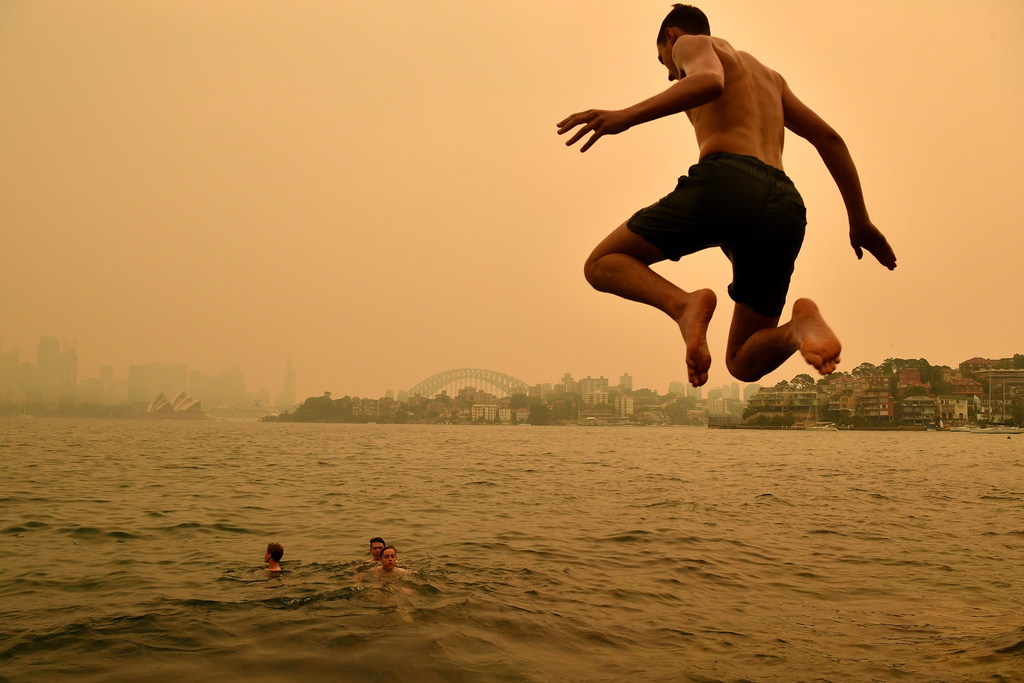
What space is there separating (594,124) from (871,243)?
5.78 feet

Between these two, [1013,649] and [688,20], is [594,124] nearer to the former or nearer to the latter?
[688,20]

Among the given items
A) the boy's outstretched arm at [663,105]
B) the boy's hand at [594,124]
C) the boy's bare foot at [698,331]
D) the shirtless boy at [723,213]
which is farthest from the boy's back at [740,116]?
the boy's bare foot at [698,331]

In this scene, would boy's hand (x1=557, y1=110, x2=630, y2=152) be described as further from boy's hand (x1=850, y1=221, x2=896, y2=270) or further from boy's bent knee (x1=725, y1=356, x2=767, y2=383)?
boy's hand (x1=850, y1=221, x2=896, y2=270)

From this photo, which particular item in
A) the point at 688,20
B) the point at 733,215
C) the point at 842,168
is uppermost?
the point at 688,20

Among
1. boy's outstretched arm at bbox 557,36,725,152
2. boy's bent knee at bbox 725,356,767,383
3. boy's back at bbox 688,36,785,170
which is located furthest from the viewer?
boy's bent knee at bbox 725,356,767,383

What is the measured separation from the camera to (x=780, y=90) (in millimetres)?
3500

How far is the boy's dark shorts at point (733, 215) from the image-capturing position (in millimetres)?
3051

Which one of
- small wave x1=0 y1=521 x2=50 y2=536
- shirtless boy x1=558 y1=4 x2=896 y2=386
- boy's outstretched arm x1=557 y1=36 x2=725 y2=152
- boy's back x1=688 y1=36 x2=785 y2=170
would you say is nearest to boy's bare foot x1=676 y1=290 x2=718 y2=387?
shirtless boy x1=558 y1=4 x2=896 y2=386

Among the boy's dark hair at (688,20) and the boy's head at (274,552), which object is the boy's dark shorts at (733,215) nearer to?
the boy's dark hair at (688,20)

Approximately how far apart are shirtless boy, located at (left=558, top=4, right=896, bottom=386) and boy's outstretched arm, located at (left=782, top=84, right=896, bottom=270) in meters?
0.01

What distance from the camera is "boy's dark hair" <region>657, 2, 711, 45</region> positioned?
3311 mm

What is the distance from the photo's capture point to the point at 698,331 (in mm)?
2939

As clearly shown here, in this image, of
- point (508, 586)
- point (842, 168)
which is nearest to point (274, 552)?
point (508, 586)

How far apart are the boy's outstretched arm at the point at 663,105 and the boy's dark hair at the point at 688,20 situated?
34cm
